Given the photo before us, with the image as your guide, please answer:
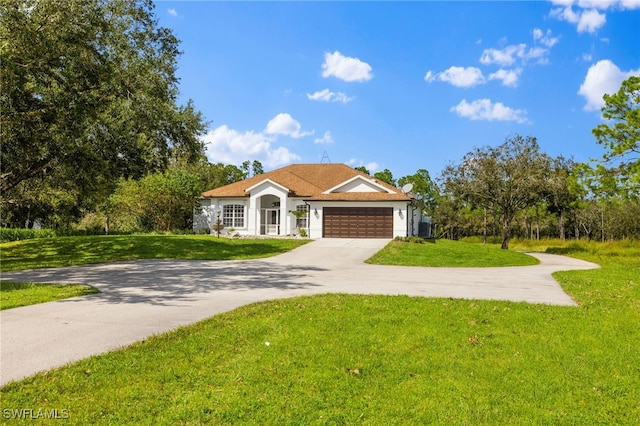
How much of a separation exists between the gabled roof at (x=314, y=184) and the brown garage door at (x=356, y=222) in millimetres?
867

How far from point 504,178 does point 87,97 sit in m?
24.7

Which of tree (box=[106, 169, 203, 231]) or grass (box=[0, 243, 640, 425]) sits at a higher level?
tree (box=[106, 169, 203, 231])

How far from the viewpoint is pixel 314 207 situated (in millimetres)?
30703

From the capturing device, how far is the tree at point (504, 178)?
27.7 meters

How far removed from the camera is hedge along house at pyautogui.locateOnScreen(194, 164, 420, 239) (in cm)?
2992

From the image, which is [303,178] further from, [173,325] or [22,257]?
[173,325]

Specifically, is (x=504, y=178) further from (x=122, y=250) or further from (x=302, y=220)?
(x=122, y=250)

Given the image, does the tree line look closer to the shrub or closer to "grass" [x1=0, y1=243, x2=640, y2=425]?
the shrub

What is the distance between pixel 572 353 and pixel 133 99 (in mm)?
17471

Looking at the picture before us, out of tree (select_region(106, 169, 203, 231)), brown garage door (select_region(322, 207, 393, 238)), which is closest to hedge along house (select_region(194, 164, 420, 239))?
brown garage door (select_region(322, 207, 393, 238))

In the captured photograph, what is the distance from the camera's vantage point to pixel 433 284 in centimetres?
1162

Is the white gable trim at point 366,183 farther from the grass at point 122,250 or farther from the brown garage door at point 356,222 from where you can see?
the grass at point 122,250

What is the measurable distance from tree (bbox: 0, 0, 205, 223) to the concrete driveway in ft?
14.2

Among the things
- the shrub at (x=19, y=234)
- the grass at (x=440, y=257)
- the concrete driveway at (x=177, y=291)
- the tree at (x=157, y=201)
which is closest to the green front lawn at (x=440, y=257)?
the grass at (x=440, y=257)
